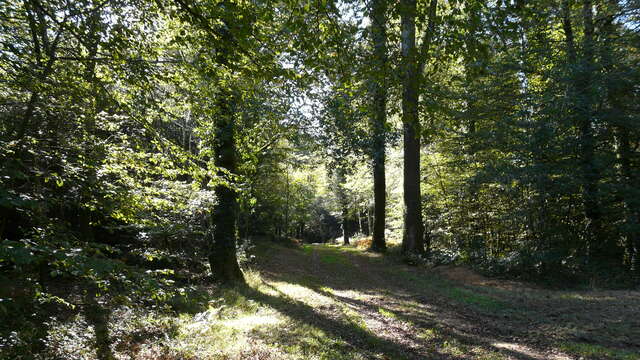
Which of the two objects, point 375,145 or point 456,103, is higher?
point 456,103

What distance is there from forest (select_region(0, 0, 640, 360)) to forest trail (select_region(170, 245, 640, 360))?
0.23ft

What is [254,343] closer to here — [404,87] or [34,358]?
[34,358]

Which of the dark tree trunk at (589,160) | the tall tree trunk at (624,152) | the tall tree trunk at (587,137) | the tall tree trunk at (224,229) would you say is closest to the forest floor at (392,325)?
the tall tree trunk at (224,229)

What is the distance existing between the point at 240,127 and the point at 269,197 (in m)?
14.8

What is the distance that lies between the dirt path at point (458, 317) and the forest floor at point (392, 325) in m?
0.02

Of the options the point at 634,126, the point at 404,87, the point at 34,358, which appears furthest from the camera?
the point at 634,126

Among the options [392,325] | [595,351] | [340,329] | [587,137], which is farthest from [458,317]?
[587,137]

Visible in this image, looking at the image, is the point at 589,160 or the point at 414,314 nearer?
the point at 414,314

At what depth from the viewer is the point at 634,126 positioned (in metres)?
11.1

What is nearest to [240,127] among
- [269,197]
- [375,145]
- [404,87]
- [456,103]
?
[404,87]

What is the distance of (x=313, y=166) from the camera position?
1942cm

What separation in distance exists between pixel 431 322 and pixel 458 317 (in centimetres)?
86

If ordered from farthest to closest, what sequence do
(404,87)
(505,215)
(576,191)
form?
(505,215) < (576,191) < (404,87)

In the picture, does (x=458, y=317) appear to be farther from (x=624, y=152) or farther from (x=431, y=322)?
(x=624, y=152)
